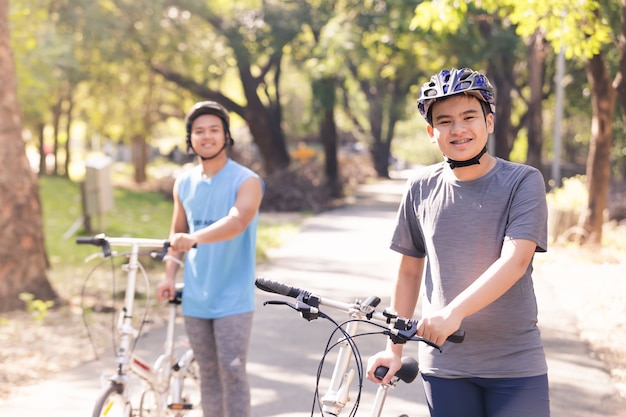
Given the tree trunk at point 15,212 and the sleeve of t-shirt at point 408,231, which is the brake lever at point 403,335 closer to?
the sleeve of t-shirt at point 408,231

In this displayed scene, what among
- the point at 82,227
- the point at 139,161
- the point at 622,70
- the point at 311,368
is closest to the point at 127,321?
the point at 311,368

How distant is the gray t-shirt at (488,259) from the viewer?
290 centimetres

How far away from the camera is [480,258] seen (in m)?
2.95

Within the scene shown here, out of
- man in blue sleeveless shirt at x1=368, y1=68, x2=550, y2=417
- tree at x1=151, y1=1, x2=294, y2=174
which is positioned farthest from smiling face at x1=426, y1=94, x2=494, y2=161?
tree at x1=151, y1=1, x2=294, y2=174

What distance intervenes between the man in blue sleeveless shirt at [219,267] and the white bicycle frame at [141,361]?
200 mm

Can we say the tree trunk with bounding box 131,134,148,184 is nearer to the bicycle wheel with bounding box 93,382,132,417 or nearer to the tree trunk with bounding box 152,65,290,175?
the tree trunk with bounding box 152,65,290,175

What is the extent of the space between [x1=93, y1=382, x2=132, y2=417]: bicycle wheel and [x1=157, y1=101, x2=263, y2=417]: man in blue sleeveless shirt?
47 cm

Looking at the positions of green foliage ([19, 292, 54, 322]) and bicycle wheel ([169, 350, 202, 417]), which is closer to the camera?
bicycle wheel ([169, 350, 202, 417])

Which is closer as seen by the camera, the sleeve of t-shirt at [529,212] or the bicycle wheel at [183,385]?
the sleeve of t-shirt at [529,212]

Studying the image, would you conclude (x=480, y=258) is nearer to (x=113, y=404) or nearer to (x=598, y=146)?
(x=113, y=404)

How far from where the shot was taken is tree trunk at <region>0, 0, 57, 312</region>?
973 cm

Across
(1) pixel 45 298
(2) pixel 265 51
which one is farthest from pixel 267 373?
(2) pixel 265 51

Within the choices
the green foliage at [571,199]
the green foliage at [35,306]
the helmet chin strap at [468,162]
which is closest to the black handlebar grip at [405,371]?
→ the helmet chin strap at [468,162]

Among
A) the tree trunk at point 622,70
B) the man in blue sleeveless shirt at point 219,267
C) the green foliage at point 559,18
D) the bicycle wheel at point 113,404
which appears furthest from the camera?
the tree trunk at point 622,70
